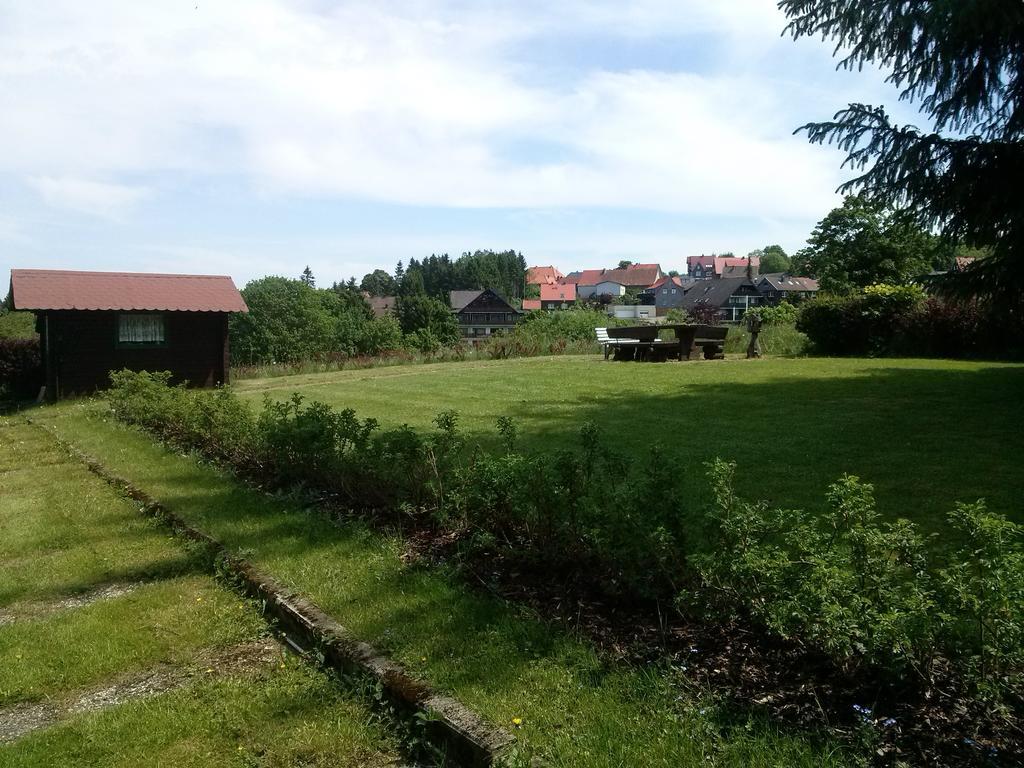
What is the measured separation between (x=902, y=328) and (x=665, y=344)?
20.3ft

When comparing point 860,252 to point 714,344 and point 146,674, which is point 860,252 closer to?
point 714,344

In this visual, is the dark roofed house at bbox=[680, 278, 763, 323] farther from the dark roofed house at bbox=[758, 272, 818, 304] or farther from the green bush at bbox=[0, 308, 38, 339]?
the green bush at bbox=[0, 308, 38, 339]

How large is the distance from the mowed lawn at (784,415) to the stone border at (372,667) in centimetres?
204

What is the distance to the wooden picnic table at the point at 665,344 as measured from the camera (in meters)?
20.6

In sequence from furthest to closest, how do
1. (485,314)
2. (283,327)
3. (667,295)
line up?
(667,295) → (485,314) → (283,327)

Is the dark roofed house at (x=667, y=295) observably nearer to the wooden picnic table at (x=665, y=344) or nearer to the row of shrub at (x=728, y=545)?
the wooden picnic table at (x=665, y=344)

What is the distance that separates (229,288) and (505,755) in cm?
2086

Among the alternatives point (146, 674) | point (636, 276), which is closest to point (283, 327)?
point (146, 674)

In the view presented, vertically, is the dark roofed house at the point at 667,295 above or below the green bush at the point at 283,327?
above

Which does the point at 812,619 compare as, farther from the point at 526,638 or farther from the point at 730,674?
the point at 526,638

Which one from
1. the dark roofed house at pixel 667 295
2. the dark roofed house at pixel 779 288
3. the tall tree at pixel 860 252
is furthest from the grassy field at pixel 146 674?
the dark roofed house at pixel 667 295

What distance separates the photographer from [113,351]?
19344mm

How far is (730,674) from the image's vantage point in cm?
307

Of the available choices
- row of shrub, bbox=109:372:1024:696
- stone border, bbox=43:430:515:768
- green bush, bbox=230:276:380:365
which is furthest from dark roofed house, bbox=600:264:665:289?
stone border, bbox=43:430:515:768
